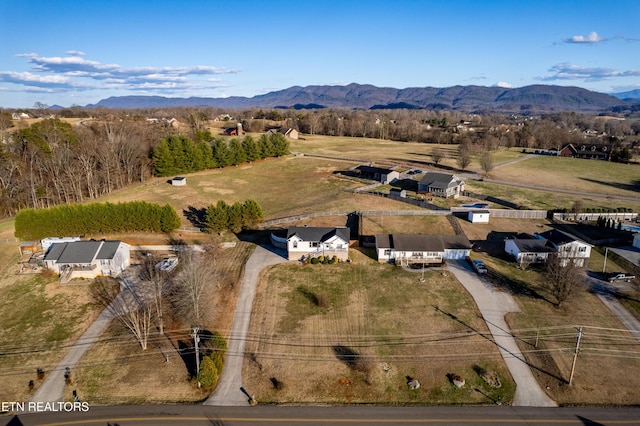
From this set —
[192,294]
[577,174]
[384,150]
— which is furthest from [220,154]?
[577,174]

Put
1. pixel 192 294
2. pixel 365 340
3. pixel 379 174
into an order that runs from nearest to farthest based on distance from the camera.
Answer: pixel 365 340 < pixel 192 294 < pixel 379 174

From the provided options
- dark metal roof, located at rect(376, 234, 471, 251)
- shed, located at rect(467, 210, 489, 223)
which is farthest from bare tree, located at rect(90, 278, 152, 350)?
shed, located at rect(467, 210, 489, 223)

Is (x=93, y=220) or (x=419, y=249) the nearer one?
(x=419, y=249)

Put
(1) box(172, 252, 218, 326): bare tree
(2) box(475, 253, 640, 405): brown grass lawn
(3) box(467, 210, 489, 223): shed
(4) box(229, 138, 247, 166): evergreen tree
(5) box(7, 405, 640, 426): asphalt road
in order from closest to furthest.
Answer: (5) box(7, 405, 640, 426): asphalt road, (2) box(475, 253, 640, 405): brown grass lawn, (1) box(172, 252, 218, 326): bare tree, (3) box(467, 210, 489, 223): shed, (4) box(229, 138, 247, 166): evergreen tree

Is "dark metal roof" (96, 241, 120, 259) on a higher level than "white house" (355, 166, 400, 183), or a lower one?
lower

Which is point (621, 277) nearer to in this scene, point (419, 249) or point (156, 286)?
point (419, 249)

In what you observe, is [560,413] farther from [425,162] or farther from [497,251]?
[425,162]

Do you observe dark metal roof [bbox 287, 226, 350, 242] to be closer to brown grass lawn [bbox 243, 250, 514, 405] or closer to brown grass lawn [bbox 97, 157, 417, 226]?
brown grass lawn [bbox 243, 250, 514, 405]
